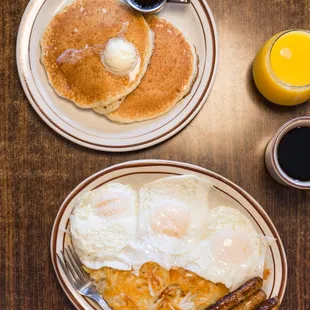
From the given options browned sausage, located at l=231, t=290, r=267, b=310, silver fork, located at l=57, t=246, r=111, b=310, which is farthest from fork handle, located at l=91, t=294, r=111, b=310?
browned sausage, located at l=231, t=290, r=267, b=310

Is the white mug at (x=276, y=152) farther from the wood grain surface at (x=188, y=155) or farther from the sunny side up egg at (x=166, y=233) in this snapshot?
the sunny side up egg at (x=166, y=233)

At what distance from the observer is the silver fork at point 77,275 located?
8.14 feet

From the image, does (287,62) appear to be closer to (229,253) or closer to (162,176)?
(162,176)

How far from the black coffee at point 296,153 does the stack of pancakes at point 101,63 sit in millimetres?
544

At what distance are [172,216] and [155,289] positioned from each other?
359 mm

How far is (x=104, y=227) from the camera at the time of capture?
2459 mm

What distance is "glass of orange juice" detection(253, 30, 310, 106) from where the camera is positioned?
8.02 feet

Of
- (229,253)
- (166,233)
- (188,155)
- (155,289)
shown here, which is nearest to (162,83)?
(188,155)

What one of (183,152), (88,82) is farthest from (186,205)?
(88,82)

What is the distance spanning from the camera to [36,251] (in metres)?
2.59

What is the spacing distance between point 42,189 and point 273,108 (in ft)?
4.06

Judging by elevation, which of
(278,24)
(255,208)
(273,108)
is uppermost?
(278,24)

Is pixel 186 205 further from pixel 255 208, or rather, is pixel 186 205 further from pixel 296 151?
pixel 296 151

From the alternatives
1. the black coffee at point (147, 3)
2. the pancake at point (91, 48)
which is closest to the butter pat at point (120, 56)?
the pancake at point (91, 48)
